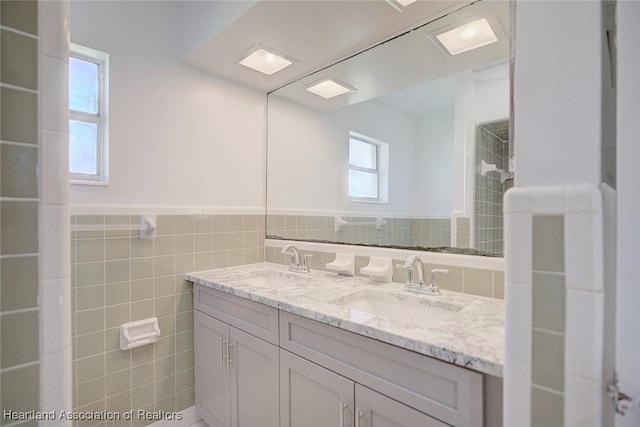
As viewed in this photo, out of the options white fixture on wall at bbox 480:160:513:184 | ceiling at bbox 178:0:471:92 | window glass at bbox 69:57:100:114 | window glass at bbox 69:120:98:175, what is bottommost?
white fixture on wall at bbox 480:160:513:184

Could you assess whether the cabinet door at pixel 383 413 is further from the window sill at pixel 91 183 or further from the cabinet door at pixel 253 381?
the window sill at pixel 91 183

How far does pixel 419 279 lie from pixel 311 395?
0.70m

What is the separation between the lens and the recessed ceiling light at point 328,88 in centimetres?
209

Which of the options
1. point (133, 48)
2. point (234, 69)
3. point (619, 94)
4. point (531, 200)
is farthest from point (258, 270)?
point (619, 94)

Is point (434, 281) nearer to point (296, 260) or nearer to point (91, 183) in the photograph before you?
point (296, 260)

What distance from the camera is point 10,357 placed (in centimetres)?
51

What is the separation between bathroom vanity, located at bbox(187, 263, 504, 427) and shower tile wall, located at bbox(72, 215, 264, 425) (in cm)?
12

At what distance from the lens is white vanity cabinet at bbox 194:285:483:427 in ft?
2.88

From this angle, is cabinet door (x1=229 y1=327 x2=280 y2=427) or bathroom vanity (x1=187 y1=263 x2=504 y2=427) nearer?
bathroom vanity (x1=187 y1=263 x2=504 y2=427)

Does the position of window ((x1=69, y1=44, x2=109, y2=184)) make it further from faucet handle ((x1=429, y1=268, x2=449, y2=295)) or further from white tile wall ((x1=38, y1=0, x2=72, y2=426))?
faucet handle ((x1=429, y1=268, x2=449, y2=295))

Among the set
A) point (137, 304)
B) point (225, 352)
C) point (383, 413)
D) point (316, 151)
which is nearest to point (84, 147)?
point (137, 304)

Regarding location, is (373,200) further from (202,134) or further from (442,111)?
(202,134)

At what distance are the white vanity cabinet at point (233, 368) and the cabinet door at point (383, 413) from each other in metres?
0.45

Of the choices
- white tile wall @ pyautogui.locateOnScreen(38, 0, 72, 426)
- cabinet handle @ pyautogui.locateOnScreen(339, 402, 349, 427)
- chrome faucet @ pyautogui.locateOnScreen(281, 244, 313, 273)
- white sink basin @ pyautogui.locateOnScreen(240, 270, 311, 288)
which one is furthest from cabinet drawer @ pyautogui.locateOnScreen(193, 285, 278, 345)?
white tile wall @ pyautogui.locateOnScreen(38, 0, 72, 426)
